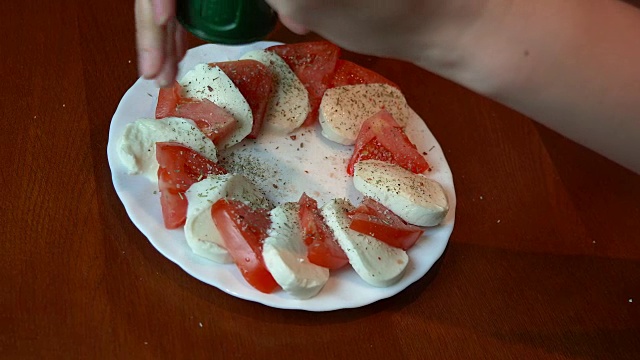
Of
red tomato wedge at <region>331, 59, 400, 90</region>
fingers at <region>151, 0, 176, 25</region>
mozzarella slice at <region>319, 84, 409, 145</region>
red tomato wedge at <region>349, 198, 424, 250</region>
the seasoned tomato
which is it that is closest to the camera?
fingers at <region>151, 0, 176, 25</region>

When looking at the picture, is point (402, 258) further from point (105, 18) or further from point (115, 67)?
point (105, 18)

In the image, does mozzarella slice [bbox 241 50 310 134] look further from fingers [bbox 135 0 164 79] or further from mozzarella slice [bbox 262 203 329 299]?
fingers [bbox 135 0 164 79]

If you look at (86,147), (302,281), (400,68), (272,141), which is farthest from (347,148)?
(86,147)

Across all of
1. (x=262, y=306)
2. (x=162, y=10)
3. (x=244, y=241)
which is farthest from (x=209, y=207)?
(x=162, y=10)

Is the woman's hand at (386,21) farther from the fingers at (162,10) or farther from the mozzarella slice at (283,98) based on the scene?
the mozzarella slice at (283,98)

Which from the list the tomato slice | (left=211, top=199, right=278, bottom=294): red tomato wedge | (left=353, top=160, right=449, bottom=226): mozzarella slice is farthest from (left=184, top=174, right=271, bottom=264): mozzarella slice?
(left=353, top=160, right=449, bottom=226): mozzarella slice
